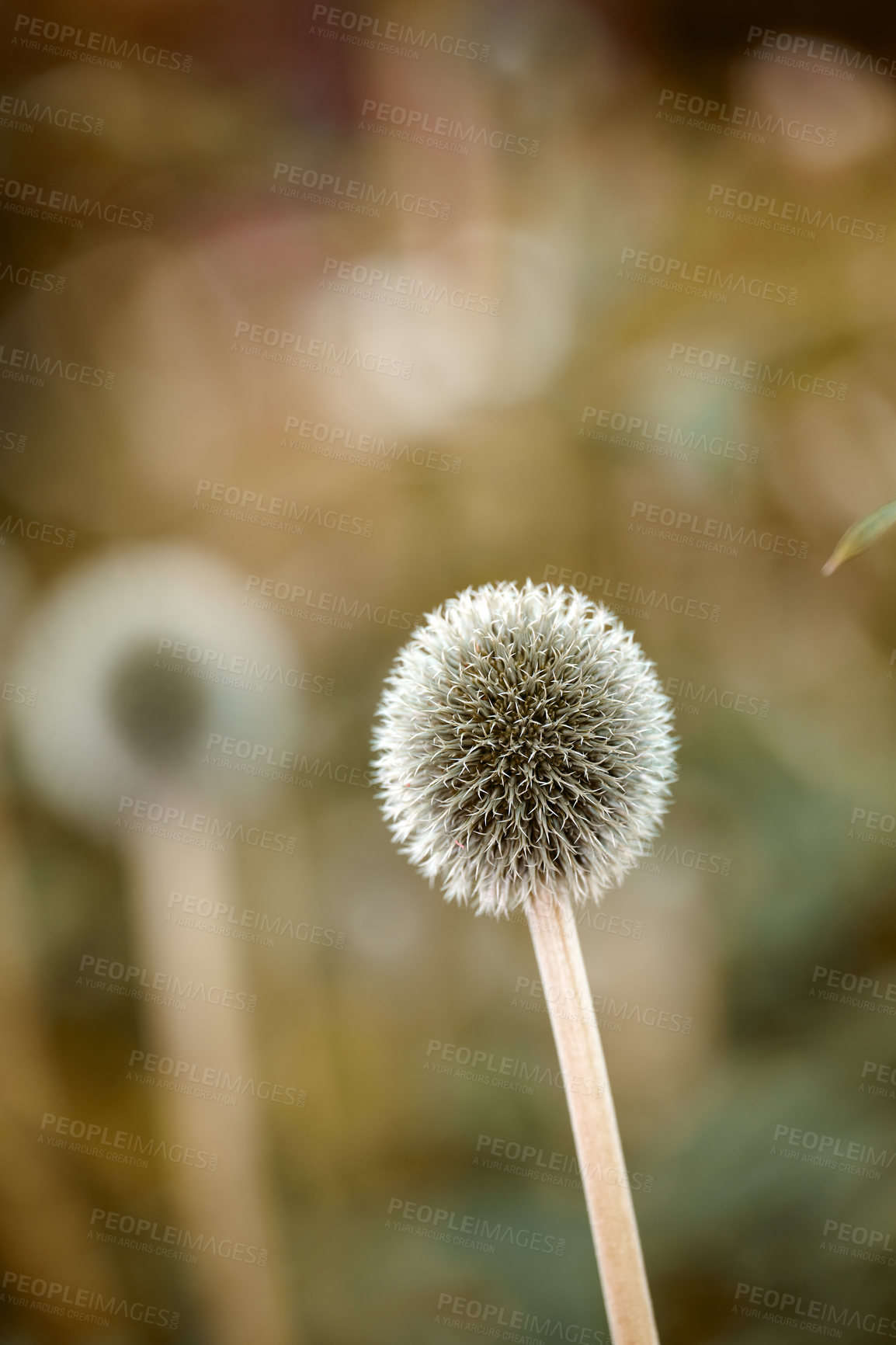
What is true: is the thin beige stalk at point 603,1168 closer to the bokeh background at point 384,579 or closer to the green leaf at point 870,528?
the green leaf at point 870,528

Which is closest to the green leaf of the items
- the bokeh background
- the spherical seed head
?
the spherical seed head

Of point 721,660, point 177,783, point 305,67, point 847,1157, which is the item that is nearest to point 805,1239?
point 847,1157

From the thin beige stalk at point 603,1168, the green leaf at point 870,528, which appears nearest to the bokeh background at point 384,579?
the thin beige stalk at point 603,1168

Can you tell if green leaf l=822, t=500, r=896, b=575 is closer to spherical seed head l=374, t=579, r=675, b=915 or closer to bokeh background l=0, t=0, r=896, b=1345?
spherical seed head l=374, t=579, r=675, b=915

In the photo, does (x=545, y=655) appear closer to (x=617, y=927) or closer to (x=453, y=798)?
(x=453, y=798)

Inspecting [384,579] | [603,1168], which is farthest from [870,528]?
[384,579]

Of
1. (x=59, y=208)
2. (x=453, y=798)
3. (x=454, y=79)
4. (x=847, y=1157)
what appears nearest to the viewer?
(x=453, y=798)

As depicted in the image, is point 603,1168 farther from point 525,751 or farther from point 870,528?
point 870,528
